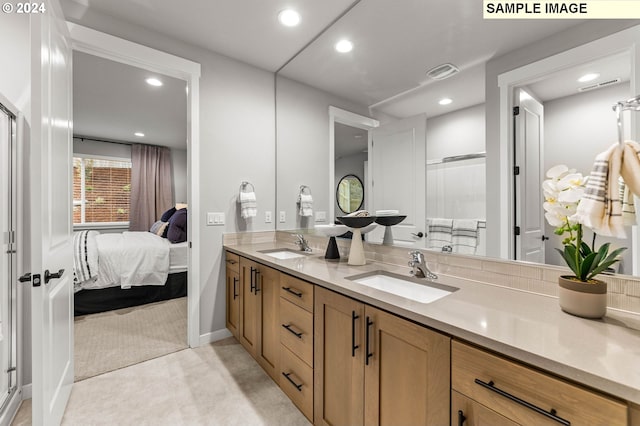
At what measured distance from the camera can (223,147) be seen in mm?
2521

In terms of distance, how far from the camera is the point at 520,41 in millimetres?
1199

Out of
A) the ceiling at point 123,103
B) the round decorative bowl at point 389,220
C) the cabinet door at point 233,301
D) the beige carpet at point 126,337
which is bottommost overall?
the beige carpet at point 126,337

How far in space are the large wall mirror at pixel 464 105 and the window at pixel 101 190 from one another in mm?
5358

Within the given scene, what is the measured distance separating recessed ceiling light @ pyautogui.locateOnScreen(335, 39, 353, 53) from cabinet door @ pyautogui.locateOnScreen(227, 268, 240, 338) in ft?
6.30

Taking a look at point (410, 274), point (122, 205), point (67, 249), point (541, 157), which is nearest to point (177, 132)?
point (122, 205)

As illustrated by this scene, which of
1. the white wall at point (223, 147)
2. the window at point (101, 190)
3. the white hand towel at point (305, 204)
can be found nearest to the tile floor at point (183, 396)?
the white wall at point (223, 147)

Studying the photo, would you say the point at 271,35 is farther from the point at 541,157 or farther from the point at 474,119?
the point at 541,157

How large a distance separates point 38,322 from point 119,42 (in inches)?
75.7

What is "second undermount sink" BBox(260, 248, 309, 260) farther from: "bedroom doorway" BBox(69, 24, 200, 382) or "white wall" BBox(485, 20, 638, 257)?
"white wall" BBox(485, 20, 638, 257)

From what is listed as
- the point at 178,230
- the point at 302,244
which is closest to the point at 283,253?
the point at 302,244

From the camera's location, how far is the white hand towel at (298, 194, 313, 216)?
8.32ft

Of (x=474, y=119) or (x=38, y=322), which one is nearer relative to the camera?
(x=38, y=322)

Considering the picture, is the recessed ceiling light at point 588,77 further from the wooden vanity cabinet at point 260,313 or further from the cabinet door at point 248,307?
the cabinet door at point 248,307

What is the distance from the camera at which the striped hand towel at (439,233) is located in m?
1.47
